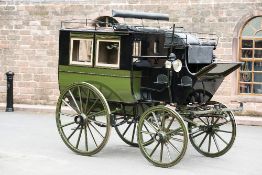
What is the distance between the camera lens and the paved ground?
25.5 ft

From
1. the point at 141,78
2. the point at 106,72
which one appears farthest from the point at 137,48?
the point at 106,72

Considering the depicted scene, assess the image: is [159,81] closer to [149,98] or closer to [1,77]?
[149,98]

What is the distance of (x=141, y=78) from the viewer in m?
8.62

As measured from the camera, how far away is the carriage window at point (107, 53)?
8719mm

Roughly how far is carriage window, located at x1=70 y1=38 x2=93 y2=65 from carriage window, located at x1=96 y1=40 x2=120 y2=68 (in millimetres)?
144

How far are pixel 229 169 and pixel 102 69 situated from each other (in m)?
2.32

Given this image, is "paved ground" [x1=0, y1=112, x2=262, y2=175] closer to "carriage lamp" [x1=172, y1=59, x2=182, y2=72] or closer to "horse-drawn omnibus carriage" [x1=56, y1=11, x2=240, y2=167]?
"horse-drawn omnibus carriage" [x1=56, y1=11, x2=240, y2=167]

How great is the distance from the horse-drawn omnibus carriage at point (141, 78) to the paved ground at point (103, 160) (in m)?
0.22

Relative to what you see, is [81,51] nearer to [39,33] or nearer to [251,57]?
[251,57]

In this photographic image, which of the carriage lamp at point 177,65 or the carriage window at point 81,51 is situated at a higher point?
the carriage window at point 81,51

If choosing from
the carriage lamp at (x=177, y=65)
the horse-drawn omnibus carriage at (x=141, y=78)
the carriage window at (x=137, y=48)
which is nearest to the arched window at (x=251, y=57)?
the horse-drawn omnibus carriage at (x=141, y=78)

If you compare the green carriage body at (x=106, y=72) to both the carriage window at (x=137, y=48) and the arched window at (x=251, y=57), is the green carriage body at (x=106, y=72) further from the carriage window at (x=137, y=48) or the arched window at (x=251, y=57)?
the arched window at (x=251, y=57)

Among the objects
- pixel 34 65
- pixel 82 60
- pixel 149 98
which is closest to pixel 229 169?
pixel 149 98

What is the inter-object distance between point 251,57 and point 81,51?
23.7 ft
